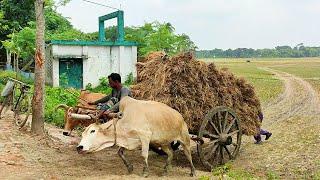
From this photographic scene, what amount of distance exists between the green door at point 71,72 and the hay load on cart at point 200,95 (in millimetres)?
14509

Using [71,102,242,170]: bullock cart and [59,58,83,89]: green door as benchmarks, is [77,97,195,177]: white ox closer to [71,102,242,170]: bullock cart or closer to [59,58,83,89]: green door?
[71,102,242,170]: bullock cart

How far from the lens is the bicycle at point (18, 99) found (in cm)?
1330

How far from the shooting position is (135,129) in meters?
8.13

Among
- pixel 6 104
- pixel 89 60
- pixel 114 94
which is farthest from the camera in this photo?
pixel 89 60

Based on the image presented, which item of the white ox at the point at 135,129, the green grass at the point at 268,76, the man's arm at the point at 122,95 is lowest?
the green grass at the point at 268,76

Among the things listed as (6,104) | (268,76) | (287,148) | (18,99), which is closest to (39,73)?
(18,99)

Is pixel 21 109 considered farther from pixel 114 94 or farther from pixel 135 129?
pixel 135 129

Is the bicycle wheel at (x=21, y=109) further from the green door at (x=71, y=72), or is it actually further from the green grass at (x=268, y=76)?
the green door at (x=71, y=72)

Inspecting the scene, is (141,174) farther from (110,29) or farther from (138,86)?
(110,29)

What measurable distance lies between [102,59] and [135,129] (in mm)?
17146

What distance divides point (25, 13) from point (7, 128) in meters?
25.3

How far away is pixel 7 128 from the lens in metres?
12.8

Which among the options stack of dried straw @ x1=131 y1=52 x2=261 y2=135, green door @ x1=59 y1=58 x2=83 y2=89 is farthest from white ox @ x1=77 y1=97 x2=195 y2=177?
green door @ x1=59 y1=58 x2=83 y2=89

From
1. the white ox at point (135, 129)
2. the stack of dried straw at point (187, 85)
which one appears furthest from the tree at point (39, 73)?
the white ox at point (135, 129)
